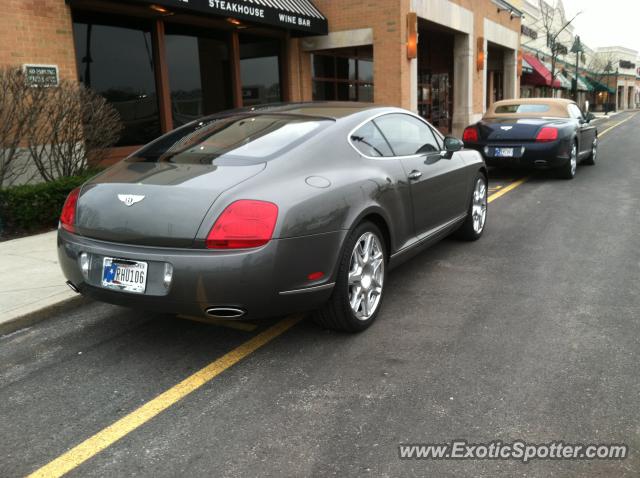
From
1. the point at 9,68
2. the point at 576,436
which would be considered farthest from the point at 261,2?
the point at 576,436

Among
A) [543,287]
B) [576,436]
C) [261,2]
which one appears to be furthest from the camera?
[261,2]

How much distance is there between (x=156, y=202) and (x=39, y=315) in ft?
5.73

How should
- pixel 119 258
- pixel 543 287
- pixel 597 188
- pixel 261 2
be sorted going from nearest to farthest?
pixel 119 258 < pixel 543 287 < pixel 597 188 < pixel 261 2

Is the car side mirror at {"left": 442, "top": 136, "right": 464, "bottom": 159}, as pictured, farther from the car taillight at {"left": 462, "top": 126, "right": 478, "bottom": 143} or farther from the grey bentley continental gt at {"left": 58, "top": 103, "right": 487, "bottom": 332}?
the car taillight at {"left": 462, "top": 126, "right": 478, "bottom": 143}

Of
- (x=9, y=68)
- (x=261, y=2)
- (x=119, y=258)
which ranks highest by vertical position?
(x=261, y=2)

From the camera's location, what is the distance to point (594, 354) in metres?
3.63

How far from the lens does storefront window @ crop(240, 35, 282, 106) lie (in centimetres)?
1365

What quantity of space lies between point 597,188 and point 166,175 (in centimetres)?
863

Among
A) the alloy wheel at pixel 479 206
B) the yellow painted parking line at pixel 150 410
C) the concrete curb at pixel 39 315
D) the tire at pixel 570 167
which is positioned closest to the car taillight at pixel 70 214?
the concrete curb at pixel 39 315

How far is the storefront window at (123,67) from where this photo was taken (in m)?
10.1

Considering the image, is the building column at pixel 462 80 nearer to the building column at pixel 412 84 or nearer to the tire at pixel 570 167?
the building column at pixel 412 84

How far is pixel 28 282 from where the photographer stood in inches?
201

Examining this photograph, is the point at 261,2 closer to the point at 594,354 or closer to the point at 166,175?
the point at 166,175

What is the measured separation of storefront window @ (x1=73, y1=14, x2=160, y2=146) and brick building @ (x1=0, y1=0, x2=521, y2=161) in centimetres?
2
